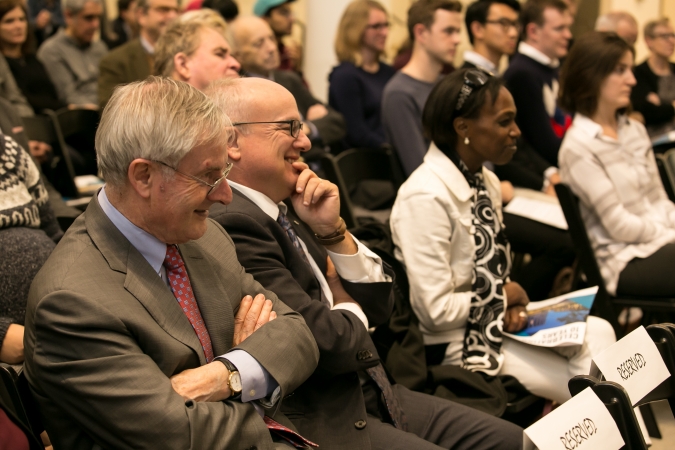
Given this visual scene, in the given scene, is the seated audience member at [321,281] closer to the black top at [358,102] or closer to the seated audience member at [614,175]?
the seated audience member at [614,175]

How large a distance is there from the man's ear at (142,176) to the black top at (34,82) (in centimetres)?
441

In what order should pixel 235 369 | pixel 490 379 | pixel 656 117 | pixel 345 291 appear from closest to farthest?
pixel 235 369 → pixel 345 291 → pixel 490 379 → pixel 656 117

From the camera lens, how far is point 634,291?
3.24 m

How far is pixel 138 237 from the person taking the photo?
154 centimetres

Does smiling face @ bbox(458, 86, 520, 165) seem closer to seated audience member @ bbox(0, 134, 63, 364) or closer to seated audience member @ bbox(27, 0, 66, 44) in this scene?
seated audience member @ bbox(0, 134, 63, 364)

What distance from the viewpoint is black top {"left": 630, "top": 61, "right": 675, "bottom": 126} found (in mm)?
6078

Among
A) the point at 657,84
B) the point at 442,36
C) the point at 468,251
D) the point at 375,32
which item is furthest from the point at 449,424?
the point at 657,84

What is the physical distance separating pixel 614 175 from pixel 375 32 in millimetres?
2483

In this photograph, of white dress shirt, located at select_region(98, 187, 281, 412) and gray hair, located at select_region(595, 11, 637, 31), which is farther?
gray hair, located at select_region(595, 11, 637, 31)

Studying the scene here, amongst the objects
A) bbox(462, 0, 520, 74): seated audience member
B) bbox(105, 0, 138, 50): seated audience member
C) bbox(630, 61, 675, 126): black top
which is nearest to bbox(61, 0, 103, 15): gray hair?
bbox(105, 0, 138, 50): seated audience member

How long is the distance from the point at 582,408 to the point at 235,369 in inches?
30.0

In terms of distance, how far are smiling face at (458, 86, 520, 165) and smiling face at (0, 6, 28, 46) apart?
378cm

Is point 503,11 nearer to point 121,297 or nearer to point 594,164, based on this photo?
point 594,164

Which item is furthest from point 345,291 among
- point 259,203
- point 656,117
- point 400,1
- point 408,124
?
point 400,1
